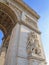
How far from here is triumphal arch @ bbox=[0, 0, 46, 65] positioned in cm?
766

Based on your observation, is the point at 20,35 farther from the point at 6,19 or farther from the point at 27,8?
the point at 27,8

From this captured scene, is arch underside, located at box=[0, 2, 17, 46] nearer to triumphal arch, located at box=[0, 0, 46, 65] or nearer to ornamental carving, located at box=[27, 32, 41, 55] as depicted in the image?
triumphal arch, located at box=[0, 0, 46, 65]

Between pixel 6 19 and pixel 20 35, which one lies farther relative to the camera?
pixel 6 19

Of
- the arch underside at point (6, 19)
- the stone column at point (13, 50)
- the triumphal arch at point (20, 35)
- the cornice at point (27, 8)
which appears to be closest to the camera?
the stone column at point (13, 50)

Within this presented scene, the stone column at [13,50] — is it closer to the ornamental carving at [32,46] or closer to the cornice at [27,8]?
the ornamental carving at [32,46]

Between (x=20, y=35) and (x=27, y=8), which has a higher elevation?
(x=27, y=8)

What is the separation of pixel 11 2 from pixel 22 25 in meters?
2.13

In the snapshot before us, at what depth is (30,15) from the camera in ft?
36.9

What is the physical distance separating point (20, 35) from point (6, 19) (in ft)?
9.40

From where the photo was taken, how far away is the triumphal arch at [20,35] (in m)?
7.66

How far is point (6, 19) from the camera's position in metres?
11.1

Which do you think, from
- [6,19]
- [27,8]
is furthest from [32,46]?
[27,8]

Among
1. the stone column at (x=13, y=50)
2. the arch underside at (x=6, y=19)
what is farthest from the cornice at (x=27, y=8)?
the stone column at (x=13, y=50)

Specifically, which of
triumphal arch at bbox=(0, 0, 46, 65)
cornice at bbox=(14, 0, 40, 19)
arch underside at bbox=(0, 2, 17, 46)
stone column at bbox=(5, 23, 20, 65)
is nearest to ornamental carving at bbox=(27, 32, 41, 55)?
triumphal arch at bbox=(0, 0, 46, 65)
